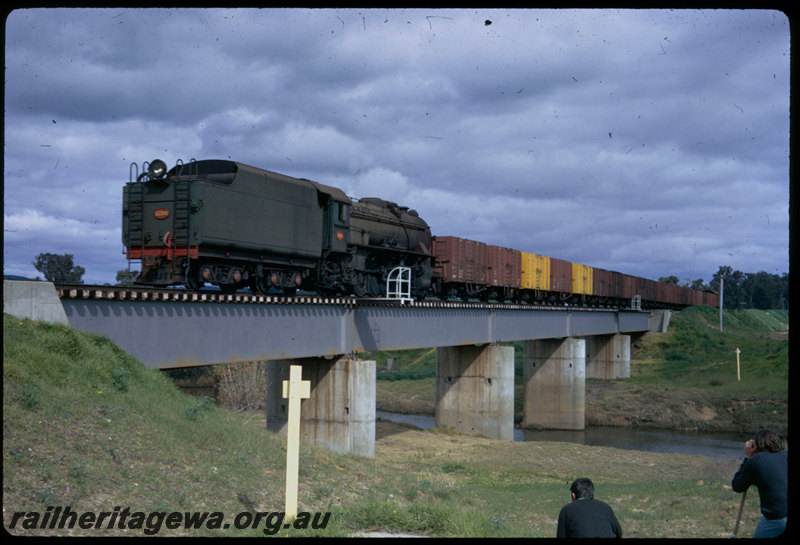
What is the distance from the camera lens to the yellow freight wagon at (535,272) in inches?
1880

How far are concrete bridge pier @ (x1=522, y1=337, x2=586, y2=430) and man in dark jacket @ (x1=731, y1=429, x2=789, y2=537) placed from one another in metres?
42.9

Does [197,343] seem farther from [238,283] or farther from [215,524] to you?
[215,524]

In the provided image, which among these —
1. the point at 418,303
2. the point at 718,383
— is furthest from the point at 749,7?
the point at 718,383

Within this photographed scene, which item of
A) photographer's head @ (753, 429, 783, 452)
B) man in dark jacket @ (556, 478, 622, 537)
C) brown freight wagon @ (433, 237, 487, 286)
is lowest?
man in dark jacket @ (556, 478, 622, 537)

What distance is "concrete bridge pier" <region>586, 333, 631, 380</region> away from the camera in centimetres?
6494

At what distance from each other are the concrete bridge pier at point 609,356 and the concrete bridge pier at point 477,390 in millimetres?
28598

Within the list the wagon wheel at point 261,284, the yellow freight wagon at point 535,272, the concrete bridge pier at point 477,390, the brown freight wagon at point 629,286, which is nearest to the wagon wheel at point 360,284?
the wagon wheel at point 261,284

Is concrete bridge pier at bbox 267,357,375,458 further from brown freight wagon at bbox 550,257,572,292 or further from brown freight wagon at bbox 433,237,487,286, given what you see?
brown freight wagon at bbox 550,257,572,292

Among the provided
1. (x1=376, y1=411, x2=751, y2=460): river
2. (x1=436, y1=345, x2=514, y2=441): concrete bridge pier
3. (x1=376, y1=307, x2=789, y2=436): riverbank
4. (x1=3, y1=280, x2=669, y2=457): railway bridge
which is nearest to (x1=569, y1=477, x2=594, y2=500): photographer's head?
(x1=3, y1=280, x2=669, y2=457): railway bridge

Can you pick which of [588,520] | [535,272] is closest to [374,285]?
[535,272]

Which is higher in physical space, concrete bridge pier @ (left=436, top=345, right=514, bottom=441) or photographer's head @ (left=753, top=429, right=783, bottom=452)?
photographer's head @ (left=753, top=429, right=783, bottom=452)

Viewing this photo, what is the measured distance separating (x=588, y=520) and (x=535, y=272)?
43349 mm

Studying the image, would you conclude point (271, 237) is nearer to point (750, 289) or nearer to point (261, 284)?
point (261, 284)

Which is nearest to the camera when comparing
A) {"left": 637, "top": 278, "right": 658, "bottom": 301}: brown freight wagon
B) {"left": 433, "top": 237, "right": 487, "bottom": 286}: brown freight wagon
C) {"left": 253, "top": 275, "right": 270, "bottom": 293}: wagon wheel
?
{"left": 253, "top": 275, "right": 270, "bottom": 293}: wagon wheel
